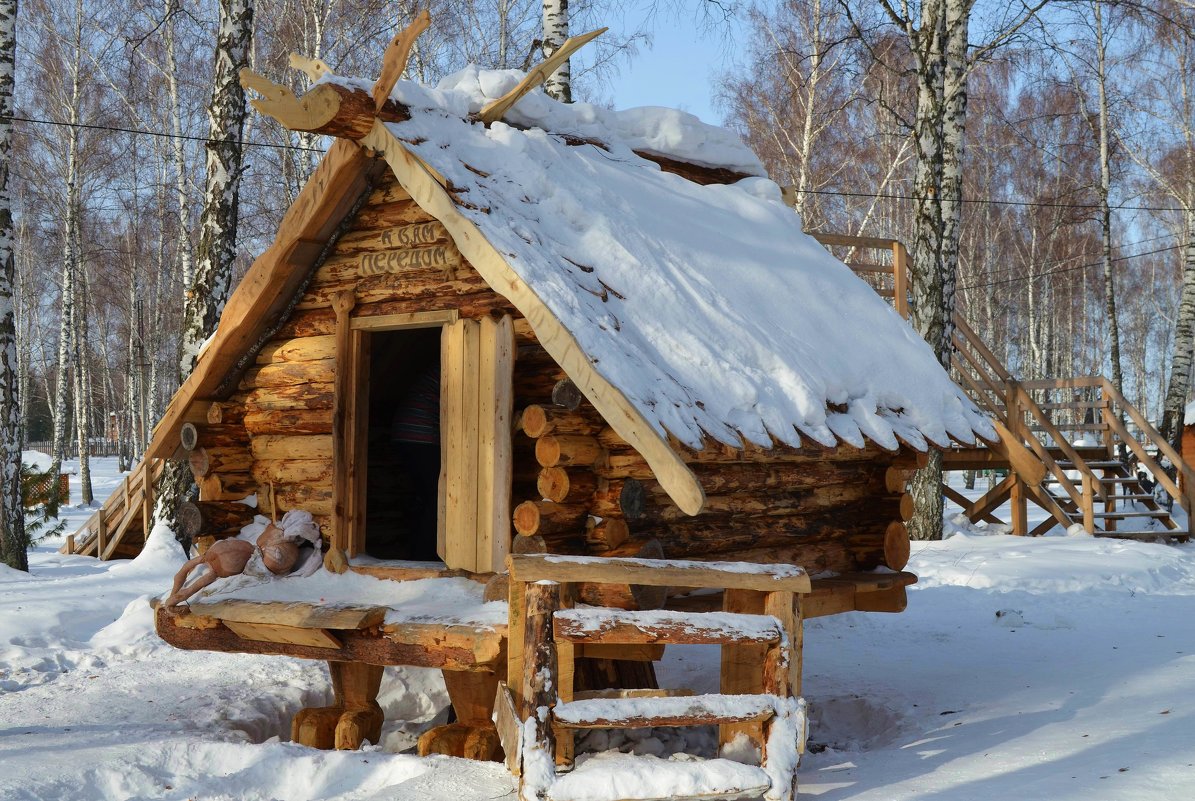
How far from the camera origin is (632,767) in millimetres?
4398

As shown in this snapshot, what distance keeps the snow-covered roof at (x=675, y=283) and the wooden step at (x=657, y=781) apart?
135 centimetres

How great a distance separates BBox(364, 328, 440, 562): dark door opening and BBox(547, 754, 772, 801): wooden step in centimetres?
368

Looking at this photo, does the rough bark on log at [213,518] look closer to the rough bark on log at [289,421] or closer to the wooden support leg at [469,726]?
the rough bark on log at [289,421]

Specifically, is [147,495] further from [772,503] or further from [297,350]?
[772,503]

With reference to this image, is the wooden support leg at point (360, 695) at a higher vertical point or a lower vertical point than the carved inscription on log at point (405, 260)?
lower

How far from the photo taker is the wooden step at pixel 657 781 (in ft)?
14.1

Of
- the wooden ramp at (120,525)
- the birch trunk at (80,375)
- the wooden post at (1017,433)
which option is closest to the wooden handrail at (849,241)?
the wooden post at (1017,433)

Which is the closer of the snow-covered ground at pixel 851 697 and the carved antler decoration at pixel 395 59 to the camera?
the snow-covered ground at pixel 851 697

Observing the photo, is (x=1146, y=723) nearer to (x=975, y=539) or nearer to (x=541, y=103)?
(x=541, y=103)

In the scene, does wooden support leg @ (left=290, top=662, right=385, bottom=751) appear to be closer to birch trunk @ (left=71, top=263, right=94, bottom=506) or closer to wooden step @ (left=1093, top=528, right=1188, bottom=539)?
wooden step @ (left=1093, top=528, right=1188, bottom=539)

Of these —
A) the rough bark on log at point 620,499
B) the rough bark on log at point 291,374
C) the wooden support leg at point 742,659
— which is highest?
the rough bark on log at point 291,374

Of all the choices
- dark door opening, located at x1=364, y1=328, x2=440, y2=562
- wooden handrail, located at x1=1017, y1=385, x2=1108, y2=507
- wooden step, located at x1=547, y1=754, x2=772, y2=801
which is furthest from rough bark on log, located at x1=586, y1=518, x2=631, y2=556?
wooden handrail, located at x1=1017, y1=385, x2=1108, y2=507

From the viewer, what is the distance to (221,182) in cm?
1074

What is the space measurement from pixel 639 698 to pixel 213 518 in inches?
142
